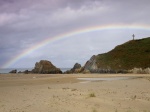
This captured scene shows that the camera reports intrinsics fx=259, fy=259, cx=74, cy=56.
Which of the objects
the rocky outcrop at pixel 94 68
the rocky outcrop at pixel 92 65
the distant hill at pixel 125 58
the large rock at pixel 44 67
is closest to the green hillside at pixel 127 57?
the distant hill at pixel 125 58

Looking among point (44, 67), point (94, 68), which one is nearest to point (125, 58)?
point (94, 68)

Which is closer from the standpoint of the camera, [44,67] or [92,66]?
[92,66]

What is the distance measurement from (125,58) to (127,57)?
97cm

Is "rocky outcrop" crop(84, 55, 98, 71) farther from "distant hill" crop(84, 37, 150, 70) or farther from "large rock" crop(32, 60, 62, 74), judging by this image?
"large rock" crop(32, 60, 62, 74)

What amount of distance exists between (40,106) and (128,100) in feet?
15.9

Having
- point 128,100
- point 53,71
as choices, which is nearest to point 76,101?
point 128,100

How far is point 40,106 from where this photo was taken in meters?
12.7

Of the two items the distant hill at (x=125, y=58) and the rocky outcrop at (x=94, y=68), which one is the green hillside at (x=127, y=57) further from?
the rocky outcrop at (x=94, y=68)

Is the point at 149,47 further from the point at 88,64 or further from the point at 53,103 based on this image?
the point at 53,103

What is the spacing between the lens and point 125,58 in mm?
79125

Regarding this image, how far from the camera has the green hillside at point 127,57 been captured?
73.8 m

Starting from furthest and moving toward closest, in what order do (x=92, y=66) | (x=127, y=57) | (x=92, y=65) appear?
(x=92, y=65)
(x=92, y=66)
(x=127, y=57)

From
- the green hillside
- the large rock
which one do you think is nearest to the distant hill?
the green hillside

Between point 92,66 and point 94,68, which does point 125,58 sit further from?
point 92,66
